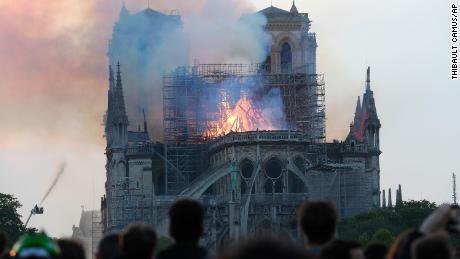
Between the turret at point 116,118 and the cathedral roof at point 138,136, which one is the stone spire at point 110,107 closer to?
the turret at point 116,118

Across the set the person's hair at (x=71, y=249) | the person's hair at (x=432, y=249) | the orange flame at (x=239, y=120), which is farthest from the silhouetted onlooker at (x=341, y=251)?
the orange flame at (x=239, y=120)

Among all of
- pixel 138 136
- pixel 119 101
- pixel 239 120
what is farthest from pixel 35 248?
pixel 138 136

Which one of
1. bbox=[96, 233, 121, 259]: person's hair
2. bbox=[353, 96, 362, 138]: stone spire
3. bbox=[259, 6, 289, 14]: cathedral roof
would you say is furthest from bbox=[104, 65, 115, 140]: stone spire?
bbox=[96, 233, 121, 259]: person's hair

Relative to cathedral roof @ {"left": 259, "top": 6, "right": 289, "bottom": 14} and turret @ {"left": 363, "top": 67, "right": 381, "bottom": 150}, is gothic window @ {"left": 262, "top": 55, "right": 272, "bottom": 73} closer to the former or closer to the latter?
cathedral roof @ {"left": 259, "top": 6, "right": 289, "bottom": 14}

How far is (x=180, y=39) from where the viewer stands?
547 feet

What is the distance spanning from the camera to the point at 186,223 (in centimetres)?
2245

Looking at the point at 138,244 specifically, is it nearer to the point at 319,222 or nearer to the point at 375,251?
the point at 319,222

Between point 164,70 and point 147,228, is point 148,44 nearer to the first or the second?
point 164,70

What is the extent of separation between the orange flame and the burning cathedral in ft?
0.27

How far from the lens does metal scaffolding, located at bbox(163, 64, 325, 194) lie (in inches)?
6324

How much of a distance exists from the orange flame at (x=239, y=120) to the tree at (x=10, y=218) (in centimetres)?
1957

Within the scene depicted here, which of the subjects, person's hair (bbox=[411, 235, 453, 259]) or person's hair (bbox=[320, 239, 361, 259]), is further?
person's hair (bbox=[320, 239, 361, 259])

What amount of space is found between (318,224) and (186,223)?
1.50 m

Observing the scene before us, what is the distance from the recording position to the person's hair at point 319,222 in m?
22.5
